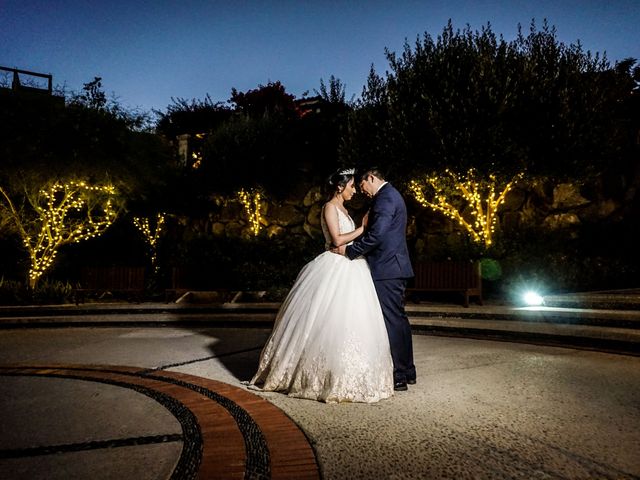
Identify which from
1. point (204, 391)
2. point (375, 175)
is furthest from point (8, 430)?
point (375, 175)

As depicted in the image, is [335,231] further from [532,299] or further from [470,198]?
[470,198]

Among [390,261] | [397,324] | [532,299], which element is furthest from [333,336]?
[532,299]

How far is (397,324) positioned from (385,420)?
1.11 m

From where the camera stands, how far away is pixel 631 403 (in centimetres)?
327

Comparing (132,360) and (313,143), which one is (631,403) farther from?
(313,143)

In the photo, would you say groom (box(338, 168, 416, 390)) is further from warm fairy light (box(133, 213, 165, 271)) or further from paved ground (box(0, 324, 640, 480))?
warm fairy light (box(133, 213, 165, 271))

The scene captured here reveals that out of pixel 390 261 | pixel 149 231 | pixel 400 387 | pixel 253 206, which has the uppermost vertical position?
pixel 253 206

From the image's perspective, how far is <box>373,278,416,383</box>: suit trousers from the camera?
388 centimetres

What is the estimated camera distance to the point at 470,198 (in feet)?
39.1

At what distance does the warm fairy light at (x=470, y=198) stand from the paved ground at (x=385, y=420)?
7.03 meters

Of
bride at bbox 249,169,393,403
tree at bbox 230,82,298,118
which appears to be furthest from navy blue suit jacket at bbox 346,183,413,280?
tree at bbox 230,82,298,118

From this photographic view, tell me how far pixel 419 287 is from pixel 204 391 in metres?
6.74

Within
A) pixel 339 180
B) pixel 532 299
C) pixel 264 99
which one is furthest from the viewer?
pixel 264 99

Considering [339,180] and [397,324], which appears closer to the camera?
[397,324]
